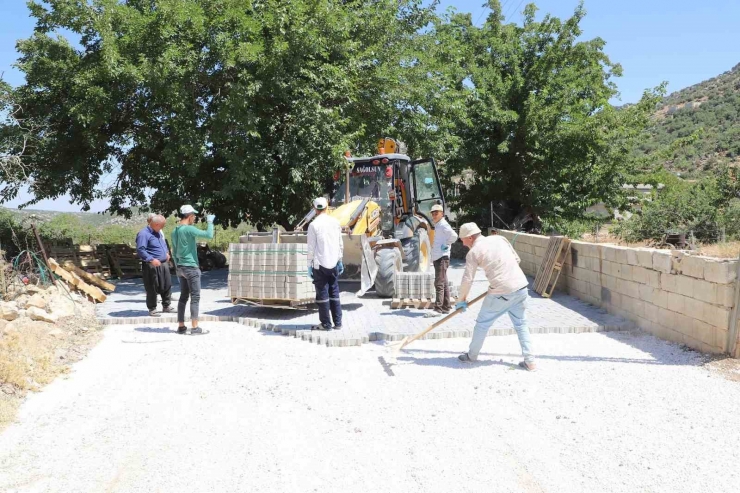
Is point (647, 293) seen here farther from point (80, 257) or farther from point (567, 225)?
point (80, 257)

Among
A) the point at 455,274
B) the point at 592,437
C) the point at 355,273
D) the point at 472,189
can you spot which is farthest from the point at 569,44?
the point at 592,437

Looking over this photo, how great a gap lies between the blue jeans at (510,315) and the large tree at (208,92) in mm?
6631

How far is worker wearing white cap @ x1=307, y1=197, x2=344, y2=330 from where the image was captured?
8195 millimetres

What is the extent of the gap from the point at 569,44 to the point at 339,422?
1795cm

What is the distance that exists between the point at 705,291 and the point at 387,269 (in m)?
5.41

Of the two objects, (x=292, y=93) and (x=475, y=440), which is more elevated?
(x=292, y=93)

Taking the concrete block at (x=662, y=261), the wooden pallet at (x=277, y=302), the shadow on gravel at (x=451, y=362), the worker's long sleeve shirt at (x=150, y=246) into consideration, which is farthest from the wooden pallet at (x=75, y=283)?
the concrete block at (x=662, y=261)

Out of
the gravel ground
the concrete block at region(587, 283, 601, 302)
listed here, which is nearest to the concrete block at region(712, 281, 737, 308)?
the gravel ground

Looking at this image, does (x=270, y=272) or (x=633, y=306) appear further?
(x=270, y=272)

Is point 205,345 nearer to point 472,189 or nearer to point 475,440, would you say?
point 475,440

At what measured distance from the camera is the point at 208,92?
13.9 m

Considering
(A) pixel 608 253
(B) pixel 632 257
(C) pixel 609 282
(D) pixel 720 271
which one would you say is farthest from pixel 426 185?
(D) pixel 720 271

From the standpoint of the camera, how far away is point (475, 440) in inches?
175

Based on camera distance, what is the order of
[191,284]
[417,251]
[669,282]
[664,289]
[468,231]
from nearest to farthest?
[468,231] < [669,282] < [664,289] < [191,284] < [417,251]
